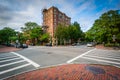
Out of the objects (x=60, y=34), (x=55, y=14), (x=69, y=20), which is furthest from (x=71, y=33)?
(x=69, y=20)

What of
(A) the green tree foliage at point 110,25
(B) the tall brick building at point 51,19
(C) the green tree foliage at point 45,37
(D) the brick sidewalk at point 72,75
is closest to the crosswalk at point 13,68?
(D) the brick sidewalk at point 72,75

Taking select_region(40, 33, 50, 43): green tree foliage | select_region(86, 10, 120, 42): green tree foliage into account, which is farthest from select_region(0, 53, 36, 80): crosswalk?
select_region(40, 33, 50, 43): green tree foliage

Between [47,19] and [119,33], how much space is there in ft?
136

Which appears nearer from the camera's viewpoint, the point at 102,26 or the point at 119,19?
the point at 119,19

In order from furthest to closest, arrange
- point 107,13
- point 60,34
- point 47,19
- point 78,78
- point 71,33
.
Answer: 1. point 47,19
2. point 71,33
3. point 60,34
4. point 107,13
5. point 78,78

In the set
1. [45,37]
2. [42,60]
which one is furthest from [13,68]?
[45,37]

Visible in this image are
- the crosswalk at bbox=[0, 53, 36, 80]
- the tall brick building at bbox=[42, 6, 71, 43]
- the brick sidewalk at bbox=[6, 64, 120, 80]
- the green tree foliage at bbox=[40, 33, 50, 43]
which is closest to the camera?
the brick sidewalk at bbox=[6, 64, 120, 80]

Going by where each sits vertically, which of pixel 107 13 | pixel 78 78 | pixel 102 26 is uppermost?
pixel 107 13


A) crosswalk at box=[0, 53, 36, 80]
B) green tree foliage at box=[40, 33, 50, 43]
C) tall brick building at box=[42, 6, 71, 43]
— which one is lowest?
crosswalk at box=[0, 53, 36, 80]

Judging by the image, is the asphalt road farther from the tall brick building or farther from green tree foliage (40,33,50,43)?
the tall brick building

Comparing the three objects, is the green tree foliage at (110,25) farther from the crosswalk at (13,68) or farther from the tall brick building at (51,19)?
the tall brick building at (51,19)

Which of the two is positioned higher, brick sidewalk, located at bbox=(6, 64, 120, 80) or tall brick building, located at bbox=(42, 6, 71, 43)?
tall brick building, located at bbox=(42, 6, 71, 43)

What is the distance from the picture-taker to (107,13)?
28.0m

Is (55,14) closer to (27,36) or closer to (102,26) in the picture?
(27,36)
